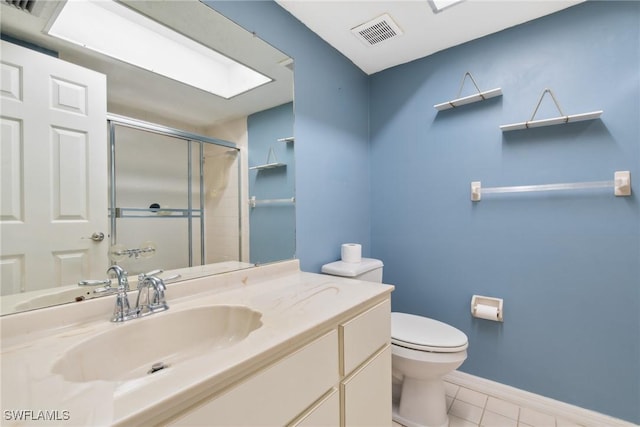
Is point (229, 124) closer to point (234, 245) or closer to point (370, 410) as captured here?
point (234, 245)

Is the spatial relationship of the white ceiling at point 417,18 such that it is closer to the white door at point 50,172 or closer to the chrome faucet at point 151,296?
the white door at point 50,172

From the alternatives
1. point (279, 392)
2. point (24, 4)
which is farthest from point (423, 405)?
point (24, 4)

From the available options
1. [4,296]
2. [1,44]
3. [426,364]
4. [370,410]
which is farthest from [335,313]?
[1,44]

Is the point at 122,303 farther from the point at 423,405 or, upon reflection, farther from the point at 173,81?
the point at 423,405

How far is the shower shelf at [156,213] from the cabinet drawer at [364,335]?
2.46 ft

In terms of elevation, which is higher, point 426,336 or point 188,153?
point 188,153

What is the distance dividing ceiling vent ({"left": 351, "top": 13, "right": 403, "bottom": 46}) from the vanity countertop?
1.48m

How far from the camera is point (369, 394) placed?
3.41ft

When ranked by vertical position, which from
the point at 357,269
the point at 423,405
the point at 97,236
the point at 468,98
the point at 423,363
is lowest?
the point at 423,405

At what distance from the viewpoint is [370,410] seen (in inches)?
41.0

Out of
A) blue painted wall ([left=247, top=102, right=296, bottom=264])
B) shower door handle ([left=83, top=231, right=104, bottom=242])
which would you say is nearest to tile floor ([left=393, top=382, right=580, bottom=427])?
blue painted wall ([left=247, top=102, right=296, bottom=264])

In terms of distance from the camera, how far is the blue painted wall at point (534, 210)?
1409 millimetres

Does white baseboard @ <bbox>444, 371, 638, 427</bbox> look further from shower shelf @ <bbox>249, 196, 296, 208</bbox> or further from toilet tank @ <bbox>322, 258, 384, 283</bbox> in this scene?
shower shelf @ <bbox>249, 196, 296, 208</bbox>

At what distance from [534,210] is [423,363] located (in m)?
1.08
